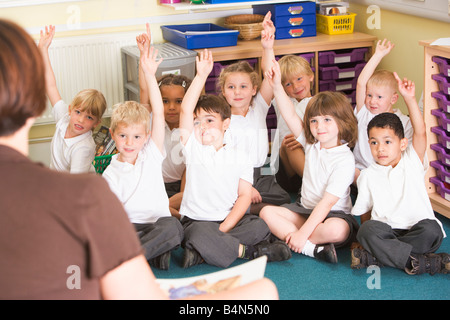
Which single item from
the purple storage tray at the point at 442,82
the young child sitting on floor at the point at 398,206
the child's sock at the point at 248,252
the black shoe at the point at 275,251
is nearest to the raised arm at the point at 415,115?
the young child sitting on floor at the point at 398,206

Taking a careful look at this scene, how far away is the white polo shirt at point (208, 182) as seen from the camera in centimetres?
239

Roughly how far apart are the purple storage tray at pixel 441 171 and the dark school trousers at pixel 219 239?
82 cm

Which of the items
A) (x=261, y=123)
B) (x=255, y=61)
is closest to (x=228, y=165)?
(x=261, y=123)

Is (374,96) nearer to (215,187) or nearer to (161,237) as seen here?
(215,187)

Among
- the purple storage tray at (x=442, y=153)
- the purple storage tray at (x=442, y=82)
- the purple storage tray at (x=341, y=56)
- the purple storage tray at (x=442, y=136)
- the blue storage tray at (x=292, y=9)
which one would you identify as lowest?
the purple storage tray at (x=442, y=153)

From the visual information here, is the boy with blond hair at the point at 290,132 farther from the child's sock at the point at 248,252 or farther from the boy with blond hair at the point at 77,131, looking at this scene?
the boy with blond hair at the point at 77,131

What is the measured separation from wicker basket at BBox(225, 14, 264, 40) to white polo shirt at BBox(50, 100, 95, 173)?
4.02 feet

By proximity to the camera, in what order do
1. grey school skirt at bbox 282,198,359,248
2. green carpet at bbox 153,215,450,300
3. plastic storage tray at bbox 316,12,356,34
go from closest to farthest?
green carpet at bbox 153,215,450,300 → grey school skirt at bbox 282,198,359,248 → plastic storage tray at bbox 316,12,356,34

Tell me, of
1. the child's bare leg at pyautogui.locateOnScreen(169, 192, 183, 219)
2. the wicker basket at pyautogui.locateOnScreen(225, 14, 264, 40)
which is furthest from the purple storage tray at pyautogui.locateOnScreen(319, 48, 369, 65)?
the child's bare leg at pyautogui.locateOnScreen(169, 192, 183, 219)

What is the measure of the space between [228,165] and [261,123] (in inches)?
16.8

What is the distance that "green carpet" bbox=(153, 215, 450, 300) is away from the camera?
2.04m

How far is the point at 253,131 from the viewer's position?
2.74 metres

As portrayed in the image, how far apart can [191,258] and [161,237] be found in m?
0.14

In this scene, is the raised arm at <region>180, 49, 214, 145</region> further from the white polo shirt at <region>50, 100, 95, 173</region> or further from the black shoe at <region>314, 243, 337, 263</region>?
the black shoe at <region>314, 243, 337, 263</region>
